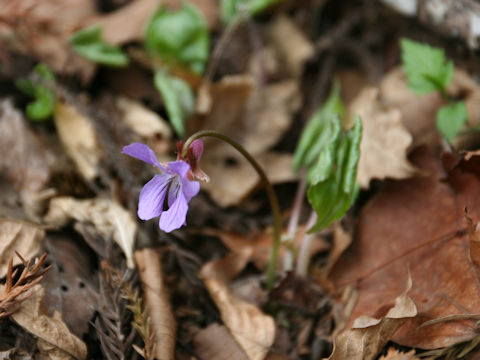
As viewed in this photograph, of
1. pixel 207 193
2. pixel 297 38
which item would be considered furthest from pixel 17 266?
pixel 297 38

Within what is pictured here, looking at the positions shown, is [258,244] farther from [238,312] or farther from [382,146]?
[382,146]

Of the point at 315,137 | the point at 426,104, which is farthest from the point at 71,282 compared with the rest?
the point at 426,104

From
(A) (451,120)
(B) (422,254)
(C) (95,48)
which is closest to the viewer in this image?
(B) (422,254)

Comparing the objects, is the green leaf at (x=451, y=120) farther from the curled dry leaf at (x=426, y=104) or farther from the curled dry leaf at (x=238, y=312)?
the curled dry leaf at (x=238, y=312)

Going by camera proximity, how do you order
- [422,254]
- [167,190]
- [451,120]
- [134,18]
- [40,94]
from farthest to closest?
[134,18]
[40,94]
[451,120]
[422,254]
[167,190]

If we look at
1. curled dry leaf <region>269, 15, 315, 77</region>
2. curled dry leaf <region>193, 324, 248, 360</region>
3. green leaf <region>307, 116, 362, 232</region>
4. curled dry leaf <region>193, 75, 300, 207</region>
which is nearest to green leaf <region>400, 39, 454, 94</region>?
green leaf <region>307, 116, 362, 232</region>

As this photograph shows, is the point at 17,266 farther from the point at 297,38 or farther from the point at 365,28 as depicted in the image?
the point at 365,28
